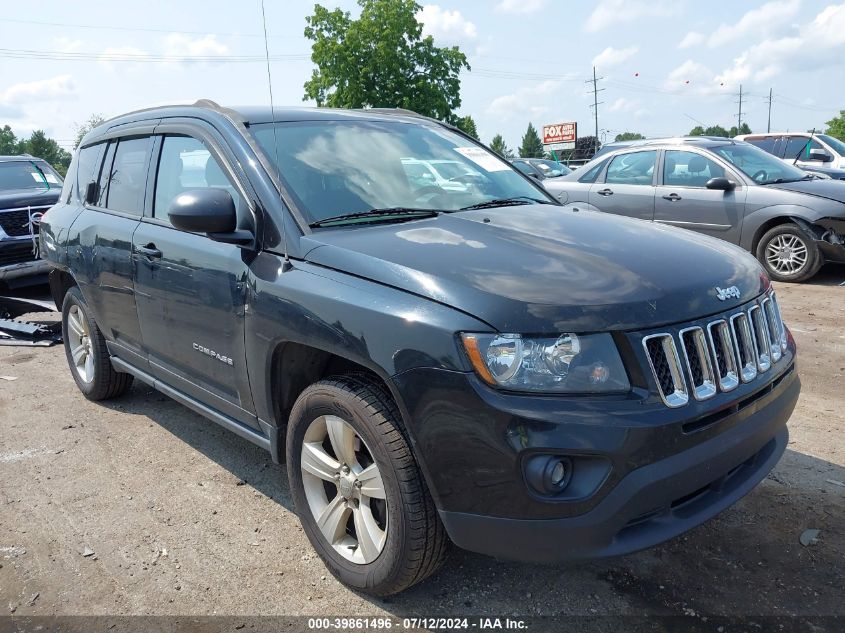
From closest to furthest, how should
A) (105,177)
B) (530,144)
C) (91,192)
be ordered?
(105,177) < (91,192) < (530,144)

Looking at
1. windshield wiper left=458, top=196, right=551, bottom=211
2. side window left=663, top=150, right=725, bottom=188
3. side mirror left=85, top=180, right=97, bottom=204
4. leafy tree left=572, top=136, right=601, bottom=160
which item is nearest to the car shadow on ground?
windshield wiper left=458, top=196, right=551, bottom=211

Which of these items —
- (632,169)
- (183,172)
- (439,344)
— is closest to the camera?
(439,344)

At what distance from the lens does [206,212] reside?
276 centimetres

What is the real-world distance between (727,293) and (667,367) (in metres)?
0.47

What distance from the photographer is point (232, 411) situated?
3168mm

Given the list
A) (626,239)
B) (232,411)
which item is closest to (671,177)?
(626,239)

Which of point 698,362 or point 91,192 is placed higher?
point 91,192

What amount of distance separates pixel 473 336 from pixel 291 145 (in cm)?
153

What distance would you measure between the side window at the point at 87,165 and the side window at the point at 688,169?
6.72 meters

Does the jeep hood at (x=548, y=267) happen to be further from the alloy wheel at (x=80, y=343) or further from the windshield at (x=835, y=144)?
the windshield at (x=835, y=144)

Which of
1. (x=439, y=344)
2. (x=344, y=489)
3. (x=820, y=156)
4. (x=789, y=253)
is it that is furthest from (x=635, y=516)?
(x=820, y=156)

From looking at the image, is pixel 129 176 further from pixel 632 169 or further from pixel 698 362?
pixel 632 169

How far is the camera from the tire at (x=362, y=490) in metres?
2.29

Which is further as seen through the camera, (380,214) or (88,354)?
(88,354)
